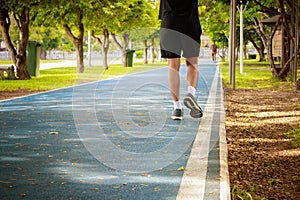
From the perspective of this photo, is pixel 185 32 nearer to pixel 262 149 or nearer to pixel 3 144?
pixel 262 149

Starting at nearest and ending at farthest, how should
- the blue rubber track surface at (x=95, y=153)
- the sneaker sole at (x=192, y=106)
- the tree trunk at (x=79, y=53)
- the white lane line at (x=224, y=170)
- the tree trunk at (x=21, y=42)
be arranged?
the white lane line at (x=224, y=170)
the blue rubber track surface at (x=95, y=153)
the sneaker sole at (x=192, y=106)
the tree trunk at (x=21, y=42)
the tree trunk at (x=79, y=53)

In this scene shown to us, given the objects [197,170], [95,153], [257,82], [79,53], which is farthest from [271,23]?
[197,170]

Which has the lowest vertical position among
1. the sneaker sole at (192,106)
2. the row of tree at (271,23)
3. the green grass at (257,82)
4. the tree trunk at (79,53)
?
the green grass at (257,82)

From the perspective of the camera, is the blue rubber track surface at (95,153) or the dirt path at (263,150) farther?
the dirt path at (263,150)

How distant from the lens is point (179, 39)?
7.80 metres

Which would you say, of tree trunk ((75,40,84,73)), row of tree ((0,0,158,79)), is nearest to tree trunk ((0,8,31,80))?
row of tree ((0,0,158,79))

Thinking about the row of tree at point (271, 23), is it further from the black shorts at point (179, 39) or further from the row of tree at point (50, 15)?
the black shorts at point (179, 39)

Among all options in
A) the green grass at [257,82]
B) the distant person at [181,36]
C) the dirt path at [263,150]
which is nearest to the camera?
the dirt path at [263,150]

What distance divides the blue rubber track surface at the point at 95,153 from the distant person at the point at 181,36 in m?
0.62

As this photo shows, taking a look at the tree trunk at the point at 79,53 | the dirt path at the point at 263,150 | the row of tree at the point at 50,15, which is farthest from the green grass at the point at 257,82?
the tree trunk at the point at 79,53

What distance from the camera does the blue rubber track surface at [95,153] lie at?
171 inches

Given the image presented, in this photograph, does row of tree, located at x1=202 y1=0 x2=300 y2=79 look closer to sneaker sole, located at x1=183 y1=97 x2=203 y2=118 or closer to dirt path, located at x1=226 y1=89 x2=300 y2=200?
dirt path, located at x1=226 y1=89 x2=300 y2=200

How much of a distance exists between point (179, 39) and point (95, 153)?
8.23ft

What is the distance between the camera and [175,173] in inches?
192
